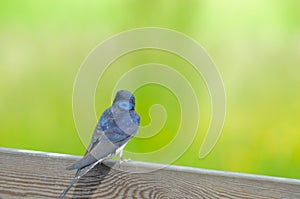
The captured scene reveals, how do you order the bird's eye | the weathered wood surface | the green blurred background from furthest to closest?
the green blurred background
the bird's eye
the weathered wood surface

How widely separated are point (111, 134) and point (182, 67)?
0.61m

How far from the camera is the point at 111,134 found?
3.03 ft

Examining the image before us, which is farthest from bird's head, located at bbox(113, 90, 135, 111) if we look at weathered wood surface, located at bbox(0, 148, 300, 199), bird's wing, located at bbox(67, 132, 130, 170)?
weathered wood surface, located at bbox(0, 148, 300, 199)

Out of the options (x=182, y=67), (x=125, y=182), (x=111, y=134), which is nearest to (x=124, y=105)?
(x=111, y=134)

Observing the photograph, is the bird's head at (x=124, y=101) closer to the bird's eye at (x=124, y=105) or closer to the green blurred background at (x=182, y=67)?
the bird's eye at (x=124, y=105)

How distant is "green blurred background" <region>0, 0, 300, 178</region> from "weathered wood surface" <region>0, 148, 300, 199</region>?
0.54 m

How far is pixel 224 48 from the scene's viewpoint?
1410 millimetres

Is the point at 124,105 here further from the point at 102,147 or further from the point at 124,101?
the point at 102,147

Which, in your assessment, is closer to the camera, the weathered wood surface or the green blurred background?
the weathered wood surface

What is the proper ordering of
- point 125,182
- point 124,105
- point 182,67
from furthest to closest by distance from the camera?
point 182,67 < point 124,105 < point 125,182

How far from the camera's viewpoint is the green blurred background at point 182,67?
138 centimetres

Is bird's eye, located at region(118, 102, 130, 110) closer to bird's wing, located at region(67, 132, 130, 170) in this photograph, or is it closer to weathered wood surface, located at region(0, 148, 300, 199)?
bird's wing, located at region(67, 132, 130, 170)

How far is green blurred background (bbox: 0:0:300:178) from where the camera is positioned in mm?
1381

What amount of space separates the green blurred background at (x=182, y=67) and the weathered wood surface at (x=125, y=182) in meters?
0.54
